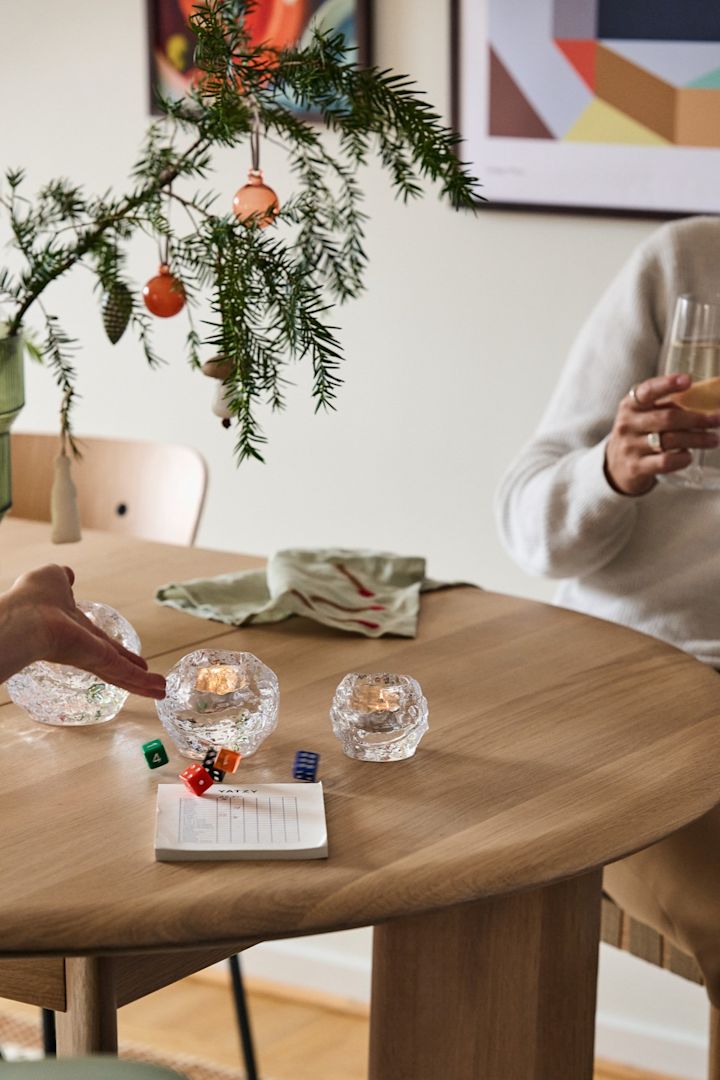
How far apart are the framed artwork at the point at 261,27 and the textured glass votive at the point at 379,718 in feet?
4.52

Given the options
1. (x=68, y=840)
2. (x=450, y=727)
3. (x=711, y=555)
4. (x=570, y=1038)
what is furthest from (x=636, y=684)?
(x=68, y=840)

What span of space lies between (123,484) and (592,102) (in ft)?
3.10

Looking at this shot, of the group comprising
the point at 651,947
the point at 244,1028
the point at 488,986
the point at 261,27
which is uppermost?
the point at 261,27

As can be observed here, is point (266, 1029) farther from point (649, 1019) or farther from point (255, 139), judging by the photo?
point (255, 139)

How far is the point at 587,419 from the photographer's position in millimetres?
1910

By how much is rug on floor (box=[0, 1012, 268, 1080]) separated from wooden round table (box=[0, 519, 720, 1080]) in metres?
1.04

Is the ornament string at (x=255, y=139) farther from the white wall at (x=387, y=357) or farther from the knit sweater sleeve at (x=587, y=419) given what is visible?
the white wall at (x=387, y=357)

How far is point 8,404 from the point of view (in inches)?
57.4

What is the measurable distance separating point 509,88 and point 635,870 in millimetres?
1295

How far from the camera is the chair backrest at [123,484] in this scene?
2211 mm

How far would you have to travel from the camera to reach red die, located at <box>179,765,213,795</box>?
1114 millimetres

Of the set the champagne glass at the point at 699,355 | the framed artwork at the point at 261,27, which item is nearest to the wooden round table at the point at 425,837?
the champagne glass at the point at 699,355

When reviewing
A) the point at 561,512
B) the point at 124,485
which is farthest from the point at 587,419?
the point at 124,485

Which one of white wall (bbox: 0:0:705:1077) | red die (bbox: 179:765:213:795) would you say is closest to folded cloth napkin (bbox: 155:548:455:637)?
red die (bbox: 179:765:213:795)
